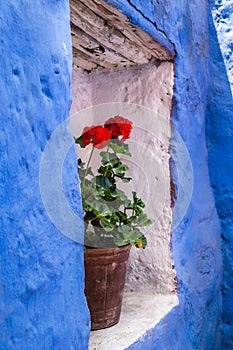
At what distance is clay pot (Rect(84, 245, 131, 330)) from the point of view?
146 centimetres

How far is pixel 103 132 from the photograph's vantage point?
143 cm

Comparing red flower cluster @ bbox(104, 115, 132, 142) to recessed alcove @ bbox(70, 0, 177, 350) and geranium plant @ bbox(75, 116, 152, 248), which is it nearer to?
geranium plant @ bbox(75, 116, 152, 248)

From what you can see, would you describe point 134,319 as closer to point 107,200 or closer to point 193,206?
point 107,200

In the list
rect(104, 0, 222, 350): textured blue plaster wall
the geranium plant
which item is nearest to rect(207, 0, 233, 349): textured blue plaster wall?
rect(104, 0, 222, 350): textured blue plaster wall

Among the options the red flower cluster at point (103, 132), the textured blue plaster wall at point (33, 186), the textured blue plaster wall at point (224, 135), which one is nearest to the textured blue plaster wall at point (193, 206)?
the textured blue plaster wall at point (224, 135)

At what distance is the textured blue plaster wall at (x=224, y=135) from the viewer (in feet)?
7.34

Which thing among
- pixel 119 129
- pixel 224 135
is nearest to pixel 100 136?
pixel 119 129

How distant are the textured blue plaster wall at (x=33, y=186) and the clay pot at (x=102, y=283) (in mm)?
330

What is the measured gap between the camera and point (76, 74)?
6.50ft

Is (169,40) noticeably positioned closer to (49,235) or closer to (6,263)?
(49,235)

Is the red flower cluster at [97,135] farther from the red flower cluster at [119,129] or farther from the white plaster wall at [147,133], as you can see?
the white plaster wall at [147,133]

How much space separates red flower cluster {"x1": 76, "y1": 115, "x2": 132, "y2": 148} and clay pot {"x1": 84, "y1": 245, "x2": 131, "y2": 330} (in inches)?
13.9

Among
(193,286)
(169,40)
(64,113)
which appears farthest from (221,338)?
(64,113)

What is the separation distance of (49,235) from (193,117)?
125cm
